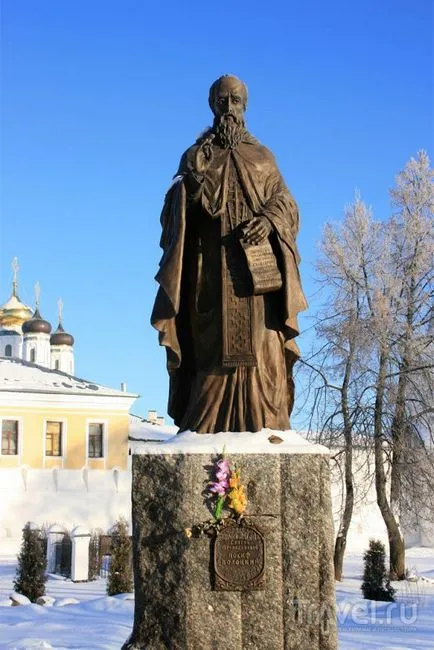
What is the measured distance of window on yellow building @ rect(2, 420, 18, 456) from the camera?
105ft

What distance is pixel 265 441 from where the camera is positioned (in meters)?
4.85

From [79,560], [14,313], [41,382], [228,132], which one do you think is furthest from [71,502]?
[228,132]

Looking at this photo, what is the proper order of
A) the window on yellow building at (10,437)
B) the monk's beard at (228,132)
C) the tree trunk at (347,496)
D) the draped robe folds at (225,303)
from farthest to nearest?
the window on yellow building at (10,437) < the tree trunk at (347,496) < the monk's beard at (228,132) < the draped robe folds at (225,303)

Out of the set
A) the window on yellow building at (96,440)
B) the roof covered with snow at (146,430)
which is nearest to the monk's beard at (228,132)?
the window on yellow building at (96,440)

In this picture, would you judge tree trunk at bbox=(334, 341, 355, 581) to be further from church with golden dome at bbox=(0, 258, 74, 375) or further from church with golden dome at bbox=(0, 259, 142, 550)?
church with golden dome at bbox=(0, 258, 74, 375)

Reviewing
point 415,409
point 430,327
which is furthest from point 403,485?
point 430,327

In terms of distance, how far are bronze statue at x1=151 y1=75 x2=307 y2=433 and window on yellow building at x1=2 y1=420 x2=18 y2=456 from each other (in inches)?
1094

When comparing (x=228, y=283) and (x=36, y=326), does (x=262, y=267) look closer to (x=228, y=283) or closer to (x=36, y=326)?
(x=228, y=283)

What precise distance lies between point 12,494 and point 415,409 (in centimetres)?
1757

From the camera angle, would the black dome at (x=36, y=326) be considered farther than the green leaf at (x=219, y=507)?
Yes

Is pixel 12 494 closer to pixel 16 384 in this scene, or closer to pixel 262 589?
pixel 16 384

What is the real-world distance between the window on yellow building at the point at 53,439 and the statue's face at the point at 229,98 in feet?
93.3

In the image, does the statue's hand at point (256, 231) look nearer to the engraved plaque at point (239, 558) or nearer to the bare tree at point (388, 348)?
the engraved plaque at point (239, 558)

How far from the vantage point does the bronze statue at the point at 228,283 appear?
199 inches
